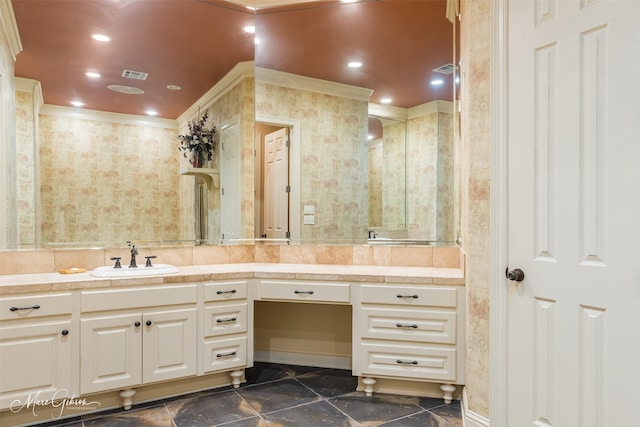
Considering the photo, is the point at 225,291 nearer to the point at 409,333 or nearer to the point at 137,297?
the point at 137,297

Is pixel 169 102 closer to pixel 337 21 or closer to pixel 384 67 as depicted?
pixel 337 21

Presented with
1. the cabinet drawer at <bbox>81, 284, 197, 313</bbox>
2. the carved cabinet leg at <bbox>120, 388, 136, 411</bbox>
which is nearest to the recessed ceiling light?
the cabinet drawer at <bbox>81, 284, 197, 313</bbox>

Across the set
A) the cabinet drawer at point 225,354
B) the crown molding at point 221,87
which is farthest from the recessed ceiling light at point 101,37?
the cabinet drawer at point 225,354

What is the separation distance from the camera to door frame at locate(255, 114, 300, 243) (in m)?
3.25

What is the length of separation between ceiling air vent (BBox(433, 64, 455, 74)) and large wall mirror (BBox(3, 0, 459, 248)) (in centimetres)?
2

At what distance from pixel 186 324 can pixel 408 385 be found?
1.50 meters

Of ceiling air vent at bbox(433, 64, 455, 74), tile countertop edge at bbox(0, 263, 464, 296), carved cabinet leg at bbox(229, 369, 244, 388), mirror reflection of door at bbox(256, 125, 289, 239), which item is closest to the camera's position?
tile countertop edge at bbox(0, 263, 464, 296)

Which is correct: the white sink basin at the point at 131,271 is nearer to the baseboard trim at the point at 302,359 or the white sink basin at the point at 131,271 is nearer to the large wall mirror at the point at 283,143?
the large wall mirror at the point at 283,143

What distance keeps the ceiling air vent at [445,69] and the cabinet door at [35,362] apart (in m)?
2.89

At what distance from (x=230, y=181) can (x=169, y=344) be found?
1324mm

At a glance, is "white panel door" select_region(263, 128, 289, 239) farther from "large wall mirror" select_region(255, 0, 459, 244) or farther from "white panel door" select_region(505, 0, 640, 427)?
"white panel door" select_region(505, 0, 640, 427)

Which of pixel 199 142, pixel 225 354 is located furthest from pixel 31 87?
pixel 225 354

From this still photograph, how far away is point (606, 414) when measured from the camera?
5.30 feet

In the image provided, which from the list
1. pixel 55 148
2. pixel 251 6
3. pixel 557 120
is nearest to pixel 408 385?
pixel 557 120
